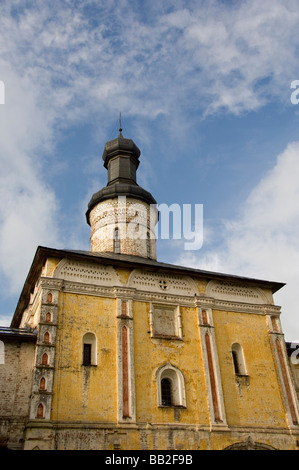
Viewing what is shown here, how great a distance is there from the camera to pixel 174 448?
12594 mm

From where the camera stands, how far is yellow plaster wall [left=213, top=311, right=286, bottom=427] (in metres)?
14.0

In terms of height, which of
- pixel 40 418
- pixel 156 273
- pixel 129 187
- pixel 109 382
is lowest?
pixel 40 418

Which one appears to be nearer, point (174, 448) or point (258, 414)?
point (174, 448)

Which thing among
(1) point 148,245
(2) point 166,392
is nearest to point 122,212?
(1) point 148,245

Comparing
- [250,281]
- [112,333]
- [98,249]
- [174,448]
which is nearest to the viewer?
[174,448]

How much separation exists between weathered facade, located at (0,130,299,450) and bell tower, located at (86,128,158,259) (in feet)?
11.9

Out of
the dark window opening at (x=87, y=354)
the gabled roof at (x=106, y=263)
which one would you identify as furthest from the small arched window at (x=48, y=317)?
the gabled roof at (x=106, y=263)

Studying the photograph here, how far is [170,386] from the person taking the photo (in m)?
13.8

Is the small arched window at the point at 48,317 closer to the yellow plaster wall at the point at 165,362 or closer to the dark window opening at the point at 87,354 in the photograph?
the dark window opening at the point at 87,354

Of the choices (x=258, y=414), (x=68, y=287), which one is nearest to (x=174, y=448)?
(x=258, y=414)

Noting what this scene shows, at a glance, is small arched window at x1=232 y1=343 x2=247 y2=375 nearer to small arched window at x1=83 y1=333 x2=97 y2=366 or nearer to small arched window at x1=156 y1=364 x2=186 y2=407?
small arched window at x1=156 y1=364 x2=186 y2=407

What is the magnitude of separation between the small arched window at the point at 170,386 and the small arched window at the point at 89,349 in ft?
6.68

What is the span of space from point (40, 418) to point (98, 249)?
27.6ft
